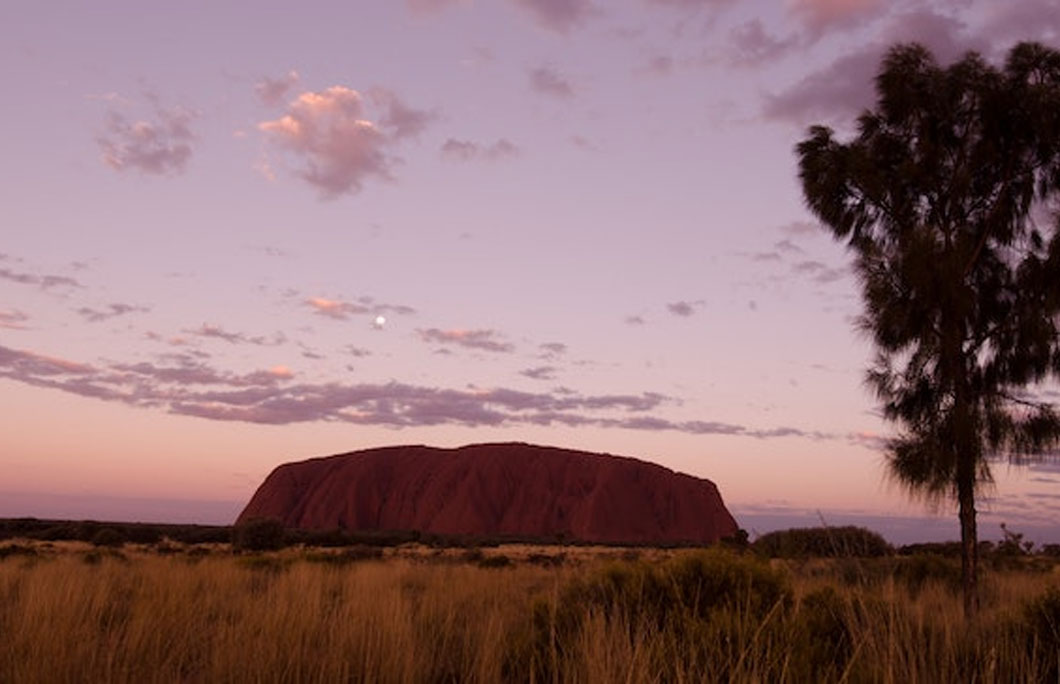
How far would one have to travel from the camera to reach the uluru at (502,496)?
101188 mm

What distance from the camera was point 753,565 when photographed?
25.1ft

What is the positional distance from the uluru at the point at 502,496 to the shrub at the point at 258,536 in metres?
55.4

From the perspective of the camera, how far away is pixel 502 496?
106188 millimetres

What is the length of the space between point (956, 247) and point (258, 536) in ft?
119

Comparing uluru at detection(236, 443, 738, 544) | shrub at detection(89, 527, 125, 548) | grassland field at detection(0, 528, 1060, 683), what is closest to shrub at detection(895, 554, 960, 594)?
grassland field at detection(0, 528, 1060, 683)

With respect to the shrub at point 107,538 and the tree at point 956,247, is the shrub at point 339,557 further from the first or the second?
the shrub at point 107,538

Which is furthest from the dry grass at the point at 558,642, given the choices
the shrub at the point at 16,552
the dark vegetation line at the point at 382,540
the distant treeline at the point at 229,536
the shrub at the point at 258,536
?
the shrub at the point at 258,536

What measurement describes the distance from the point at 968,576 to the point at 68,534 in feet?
181

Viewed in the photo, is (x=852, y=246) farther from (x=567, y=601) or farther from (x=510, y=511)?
(x=510, y=511)

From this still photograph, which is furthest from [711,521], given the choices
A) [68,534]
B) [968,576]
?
[968,576]

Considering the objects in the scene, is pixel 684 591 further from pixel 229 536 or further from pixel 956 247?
pixel 229 536

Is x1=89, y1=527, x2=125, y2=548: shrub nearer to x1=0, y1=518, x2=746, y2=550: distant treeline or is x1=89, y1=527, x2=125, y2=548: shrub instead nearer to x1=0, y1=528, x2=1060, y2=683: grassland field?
x1=0, y1=518, x2=746, y2=550: distant treeline

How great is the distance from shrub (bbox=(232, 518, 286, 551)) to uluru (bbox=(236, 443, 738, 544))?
55380 mm

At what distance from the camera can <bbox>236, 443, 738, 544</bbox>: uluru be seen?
10119 cm
